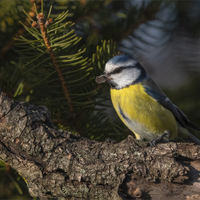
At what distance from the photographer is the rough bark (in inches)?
33.5

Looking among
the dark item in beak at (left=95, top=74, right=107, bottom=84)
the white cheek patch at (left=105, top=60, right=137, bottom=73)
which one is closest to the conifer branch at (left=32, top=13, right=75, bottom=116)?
the dark item in beak at (left=95, top=74, right=107, bottom=84)

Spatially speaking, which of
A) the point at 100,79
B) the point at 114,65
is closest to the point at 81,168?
the point at 100,79

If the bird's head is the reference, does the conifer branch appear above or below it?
above

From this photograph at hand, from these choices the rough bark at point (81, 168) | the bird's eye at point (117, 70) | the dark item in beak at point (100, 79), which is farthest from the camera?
the bird's eye at point (117, 70)

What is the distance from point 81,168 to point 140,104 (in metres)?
0.51

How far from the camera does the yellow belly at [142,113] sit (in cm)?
123

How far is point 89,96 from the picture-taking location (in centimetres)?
121

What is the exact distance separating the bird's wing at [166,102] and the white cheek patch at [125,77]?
69 mm

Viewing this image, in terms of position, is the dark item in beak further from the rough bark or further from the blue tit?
the rough bark

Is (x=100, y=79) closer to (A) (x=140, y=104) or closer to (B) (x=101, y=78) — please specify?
(B) (x=101, y=78)

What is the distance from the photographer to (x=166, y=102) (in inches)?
52.7

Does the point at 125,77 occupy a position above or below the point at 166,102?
above

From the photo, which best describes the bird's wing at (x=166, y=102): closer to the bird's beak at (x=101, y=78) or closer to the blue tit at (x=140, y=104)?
the blue tit at (x=140, y=104)

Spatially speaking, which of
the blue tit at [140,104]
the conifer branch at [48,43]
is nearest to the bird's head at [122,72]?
the blue tit at [140,104]
